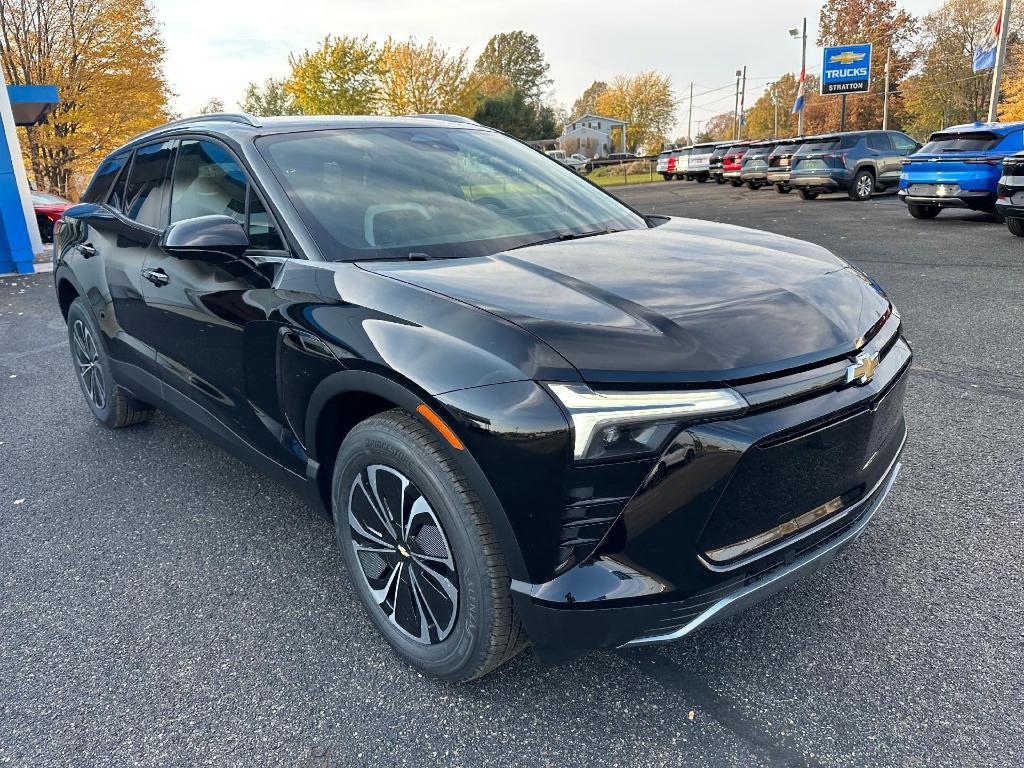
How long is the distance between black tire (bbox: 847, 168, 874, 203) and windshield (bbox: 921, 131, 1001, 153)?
21.7 feet

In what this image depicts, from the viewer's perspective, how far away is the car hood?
180 centimetres

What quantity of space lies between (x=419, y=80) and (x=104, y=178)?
45.5 m

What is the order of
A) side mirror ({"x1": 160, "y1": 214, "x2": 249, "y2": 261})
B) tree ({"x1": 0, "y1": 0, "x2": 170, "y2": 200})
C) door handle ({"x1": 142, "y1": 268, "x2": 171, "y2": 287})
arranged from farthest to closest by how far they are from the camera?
tree ({"x1": 0, "y1": 0, "x2": 170, "y2": 200}) → door handle ({"x1": 142, "y1": 268, "x2": 171, "y2": 287}) → side mirror ({"x1": 160, "y1": 214, "x2": 249, "y2": 261})

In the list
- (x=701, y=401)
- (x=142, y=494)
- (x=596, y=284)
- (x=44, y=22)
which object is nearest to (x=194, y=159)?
(x=142, y=494)

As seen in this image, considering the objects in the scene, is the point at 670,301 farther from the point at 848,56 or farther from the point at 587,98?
the point at 587,98

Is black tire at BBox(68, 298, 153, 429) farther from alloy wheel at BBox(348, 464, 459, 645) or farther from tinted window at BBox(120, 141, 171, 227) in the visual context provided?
alloy wheel at BBox(348, 464, 459, 645)

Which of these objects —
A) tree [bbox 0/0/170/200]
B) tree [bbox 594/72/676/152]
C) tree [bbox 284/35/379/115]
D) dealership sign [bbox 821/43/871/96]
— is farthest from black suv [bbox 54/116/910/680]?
tree [bbox 594/72/676/152]

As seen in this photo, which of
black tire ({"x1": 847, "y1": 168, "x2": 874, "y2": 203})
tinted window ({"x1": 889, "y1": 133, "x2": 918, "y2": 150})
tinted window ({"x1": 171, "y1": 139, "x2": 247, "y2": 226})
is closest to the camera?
tinted window ({"x1": 171, "y1": 139, "x2": 247, "y2": 226})

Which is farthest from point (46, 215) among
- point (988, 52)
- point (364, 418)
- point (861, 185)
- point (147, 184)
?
point (988, 52)

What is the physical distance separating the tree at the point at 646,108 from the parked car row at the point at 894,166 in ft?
169

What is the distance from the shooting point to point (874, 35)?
63906 millimetres

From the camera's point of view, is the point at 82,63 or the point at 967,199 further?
the point at 82,63

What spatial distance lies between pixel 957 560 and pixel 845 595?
0.52 meters

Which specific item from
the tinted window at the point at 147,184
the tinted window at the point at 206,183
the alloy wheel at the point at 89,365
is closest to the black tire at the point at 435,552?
the tinted window at the point at 206,183
